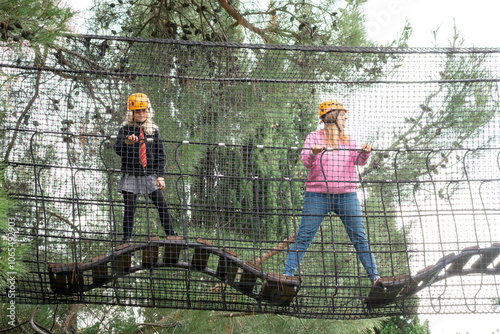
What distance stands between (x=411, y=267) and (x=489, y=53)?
41.7 inches

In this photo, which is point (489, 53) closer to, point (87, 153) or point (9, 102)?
point (87, 153)

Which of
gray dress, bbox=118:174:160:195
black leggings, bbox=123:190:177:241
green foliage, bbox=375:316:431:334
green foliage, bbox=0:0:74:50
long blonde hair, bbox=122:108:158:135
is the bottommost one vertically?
green foliage, bbox=375:316:431:334

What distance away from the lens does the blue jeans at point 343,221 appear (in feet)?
7.11

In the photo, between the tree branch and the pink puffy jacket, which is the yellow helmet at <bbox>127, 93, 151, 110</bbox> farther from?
the tree branch

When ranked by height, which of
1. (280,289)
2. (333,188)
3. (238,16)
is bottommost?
(280,289)

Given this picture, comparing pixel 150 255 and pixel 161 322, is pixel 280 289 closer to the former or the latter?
pixel 150 255

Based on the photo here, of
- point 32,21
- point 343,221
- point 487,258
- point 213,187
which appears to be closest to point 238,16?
point 213,187

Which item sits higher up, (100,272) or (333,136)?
(333,136)

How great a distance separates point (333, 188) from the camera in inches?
88.8

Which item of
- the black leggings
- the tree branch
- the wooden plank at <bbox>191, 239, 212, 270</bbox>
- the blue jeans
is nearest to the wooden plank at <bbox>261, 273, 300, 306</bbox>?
the blue jeans

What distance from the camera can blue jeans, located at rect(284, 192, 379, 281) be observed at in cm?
217

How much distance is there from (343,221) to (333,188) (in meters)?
0.16

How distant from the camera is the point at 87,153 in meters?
2.55

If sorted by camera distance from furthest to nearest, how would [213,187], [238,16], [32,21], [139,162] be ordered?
[238,16] < [139,162] < [213,187] < [32,21]
